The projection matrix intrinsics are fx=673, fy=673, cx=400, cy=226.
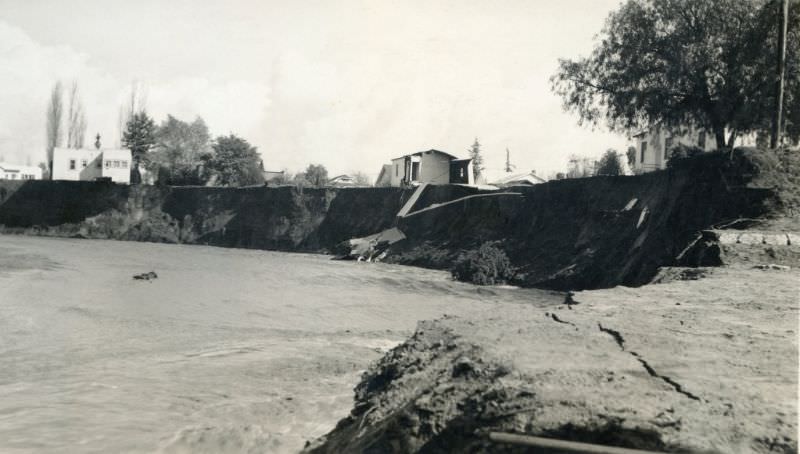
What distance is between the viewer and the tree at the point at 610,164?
5722 centimetres

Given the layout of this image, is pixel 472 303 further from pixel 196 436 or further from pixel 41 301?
pixel 196 436

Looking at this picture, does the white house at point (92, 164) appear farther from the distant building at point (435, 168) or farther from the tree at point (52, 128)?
the distant building at point (435, 168)

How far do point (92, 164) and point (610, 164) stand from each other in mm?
59300

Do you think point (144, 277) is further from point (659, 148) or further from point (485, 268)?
point (659, 148)

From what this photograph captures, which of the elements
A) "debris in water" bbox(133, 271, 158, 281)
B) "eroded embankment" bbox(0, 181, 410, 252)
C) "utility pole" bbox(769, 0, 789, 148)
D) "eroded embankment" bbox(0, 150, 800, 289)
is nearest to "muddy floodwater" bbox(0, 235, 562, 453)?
"debris in water" bbox(133, 271, 158, 281)

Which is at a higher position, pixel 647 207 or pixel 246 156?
pixel 246 156

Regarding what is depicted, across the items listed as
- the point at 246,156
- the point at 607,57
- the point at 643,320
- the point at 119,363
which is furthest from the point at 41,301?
the point at 246,156

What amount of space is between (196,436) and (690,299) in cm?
815

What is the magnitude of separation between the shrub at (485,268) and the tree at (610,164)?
26070 millimetres

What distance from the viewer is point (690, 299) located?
11.4 meters

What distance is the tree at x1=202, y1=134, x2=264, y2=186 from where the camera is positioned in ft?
244

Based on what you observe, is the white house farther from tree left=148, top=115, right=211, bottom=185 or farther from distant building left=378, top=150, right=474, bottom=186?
distant building left=378, top=150, right=474, bottom=186

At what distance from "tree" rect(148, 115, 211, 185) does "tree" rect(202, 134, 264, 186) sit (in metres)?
2.37

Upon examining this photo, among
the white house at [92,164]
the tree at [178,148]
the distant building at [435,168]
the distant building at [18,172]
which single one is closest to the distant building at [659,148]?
the distant building at [435,168]
